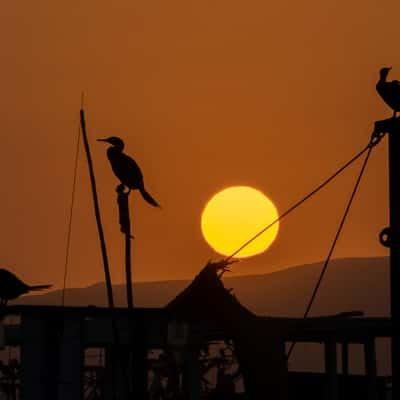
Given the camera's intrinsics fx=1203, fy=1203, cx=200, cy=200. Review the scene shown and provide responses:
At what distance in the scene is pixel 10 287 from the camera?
21016 mm

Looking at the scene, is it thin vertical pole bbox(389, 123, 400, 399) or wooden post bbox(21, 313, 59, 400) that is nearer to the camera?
thin vertical pole bbox(389, 123, 400, 399)

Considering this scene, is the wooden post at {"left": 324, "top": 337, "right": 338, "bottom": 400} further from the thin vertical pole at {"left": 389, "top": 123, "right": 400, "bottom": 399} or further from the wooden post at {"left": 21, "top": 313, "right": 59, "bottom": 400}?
the thin vertical pole at {"left": 389, "top": 123, "right": 400, "bottom": 399}

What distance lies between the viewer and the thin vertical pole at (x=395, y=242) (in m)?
15.5

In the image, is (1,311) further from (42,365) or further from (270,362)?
(270,362)

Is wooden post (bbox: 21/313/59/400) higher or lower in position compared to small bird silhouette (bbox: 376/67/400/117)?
lower

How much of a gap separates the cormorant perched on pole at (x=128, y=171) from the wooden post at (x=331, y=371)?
213 inches

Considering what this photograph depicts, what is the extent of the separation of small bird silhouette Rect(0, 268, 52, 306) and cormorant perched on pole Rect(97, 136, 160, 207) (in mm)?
3454

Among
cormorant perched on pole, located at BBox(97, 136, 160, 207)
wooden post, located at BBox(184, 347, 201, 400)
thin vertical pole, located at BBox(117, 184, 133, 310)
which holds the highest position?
cormorant perched on pole, located at BBox(97, 136, 160, 207)

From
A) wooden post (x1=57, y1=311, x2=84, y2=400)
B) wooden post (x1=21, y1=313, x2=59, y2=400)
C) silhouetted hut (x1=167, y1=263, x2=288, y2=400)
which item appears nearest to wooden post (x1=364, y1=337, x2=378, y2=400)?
silhouetted hut (x1=167, y1=263, x2=288, y2=400)

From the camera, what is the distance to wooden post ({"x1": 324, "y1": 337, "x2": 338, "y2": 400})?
21.1m

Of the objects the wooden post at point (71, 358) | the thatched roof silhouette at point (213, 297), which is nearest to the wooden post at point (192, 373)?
the wooden post at point (71, 358)

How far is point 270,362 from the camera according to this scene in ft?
55.6

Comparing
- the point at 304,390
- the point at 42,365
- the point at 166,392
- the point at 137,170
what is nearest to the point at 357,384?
the point at 304,390

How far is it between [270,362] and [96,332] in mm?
5987
